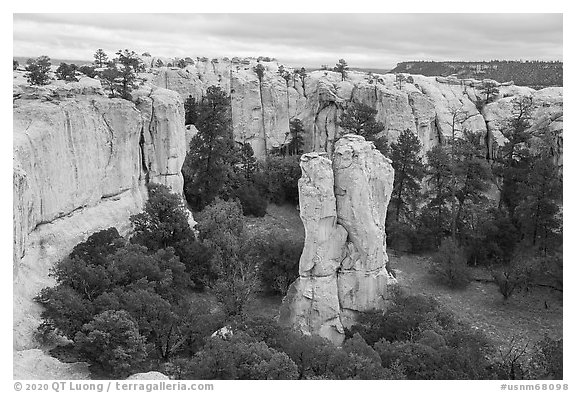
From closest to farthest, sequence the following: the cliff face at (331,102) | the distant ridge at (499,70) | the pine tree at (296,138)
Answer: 1. the cliff face at (331,102)
2. the pine tree at (296,138)
3. the distant ridge at (499,70)

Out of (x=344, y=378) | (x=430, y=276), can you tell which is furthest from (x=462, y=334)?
(x=430, y=276)

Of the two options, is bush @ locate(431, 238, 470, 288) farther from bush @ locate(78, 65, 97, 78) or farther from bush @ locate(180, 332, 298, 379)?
bush @ locate(78, 65, 97, 78)

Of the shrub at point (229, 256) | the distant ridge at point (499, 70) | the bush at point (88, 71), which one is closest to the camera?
the shrub at point (229, 256)

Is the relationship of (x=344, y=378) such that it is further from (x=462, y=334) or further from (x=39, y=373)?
(x=39, y=373)

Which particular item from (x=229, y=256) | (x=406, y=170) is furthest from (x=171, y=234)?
(x=406, y=170)

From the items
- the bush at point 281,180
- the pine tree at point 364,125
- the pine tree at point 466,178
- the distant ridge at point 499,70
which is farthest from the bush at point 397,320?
the distant ridge at point 499,70

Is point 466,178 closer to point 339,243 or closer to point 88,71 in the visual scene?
point 339,243

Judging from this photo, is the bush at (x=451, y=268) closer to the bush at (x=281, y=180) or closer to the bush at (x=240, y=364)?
the bush at (x=281, y=180)
